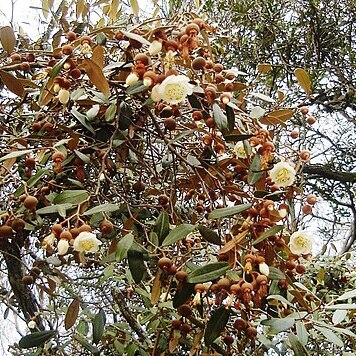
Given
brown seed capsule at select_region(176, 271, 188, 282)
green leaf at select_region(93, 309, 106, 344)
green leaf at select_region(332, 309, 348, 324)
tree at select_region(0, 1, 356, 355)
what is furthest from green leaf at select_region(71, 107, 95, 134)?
green leaf at select_region(332, 309, 348, 324)

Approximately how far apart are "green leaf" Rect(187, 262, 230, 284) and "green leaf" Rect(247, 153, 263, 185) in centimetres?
12

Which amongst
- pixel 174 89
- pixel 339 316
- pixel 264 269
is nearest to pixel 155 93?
pixel 174 89

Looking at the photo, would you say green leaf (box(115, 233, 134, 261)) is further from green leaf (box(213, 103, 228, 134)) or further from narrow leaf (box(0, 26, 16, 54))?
narrow leaf (box(0, 26, 16, 54))

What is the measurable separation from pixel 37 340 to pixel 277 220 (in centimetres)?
42

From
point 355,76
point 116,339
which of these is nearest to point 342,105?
point 355,76

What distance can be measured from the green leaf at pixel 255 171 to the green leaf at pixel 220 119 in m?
0.06

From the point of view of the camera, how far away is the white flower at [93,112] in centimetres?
73

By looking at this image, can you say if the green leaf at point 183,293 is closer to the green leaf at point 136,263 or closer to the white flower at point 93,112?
the green leaf at point 136,263

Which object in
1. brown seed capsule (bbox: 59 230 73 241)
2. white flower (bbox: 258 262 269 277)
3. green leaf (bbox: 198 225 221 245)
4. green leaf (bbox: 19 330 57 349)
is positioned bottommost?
white flower (bbox: 258 262 269 277)

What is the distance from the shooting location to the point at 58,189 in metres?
0.78

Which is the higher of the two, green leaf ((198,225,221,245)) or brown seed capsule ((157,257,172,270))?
green leaf ((198,225,221,245))

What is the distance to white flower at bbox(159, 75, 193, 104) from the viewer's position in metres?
0.63

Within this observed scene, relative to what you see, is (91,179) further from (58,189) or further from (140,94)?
(140,94)

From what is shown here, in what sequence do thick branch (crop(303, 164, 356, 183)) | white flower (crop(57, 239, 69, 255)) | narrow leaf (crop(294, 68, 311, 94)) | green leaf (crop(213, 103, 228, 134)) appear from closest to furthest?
1. white flower (crop(57, 239, 69, 255))
2. green leaf (crop(213, 103, 228, 134))
3. narrow leaf (crop(294, 68, 311, 94))
4. thick branch (crop(303, 164, 356, 183))
